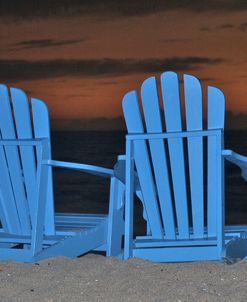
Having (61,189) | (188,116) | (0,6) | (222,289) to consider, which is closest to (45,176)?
(188,116)

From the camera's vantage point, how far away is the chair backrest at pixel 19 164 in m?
3.48

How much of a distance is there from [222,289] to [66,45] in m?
16.0

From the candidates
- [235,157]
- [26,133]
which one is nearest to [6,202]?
[26,133]

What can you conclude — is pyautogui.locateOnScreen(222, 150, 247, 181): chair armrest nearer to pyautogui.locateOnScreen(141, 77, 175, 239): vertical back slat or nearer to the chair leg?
pyautogui.locateOnScreen(141, 77, 175, 239): vertical back slat

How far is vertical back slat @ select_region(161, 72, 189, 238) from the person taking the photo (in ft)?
10.8

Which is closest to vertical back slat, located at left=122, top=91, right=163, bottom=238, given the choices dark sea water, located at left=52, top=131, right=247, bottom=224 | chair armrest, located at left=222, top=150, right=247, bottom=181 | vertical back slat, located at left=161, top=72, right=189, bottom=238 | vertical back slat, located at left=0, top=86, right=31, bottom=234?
vertical back slat, located at left=161, top=72, right=189, bottom=238

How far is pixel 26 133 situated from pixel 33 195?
0.96 feet

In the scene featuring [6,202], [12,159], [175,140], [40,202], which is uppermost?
[175,140]

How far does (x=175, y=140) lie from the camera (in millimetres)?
3316

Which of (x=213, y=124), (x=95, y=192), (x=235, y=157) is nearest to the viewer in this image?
(x=235, y=157)

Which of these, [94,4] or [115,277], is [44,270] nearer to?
[115,277]

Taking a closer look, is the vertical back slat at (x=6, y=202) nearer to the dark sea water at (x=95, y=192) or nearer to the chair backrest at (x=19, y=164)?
the chair backrest at (x=19, y=164)

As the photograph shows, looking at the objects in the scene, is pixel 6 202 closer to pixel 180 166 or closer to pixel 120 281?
pixel 180 166

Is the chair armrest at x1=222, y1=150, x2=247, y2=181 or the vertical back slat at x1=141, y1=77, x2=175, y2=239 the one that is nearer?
the chair armrest at x1=222, y1=150, x2=247, y2=181
